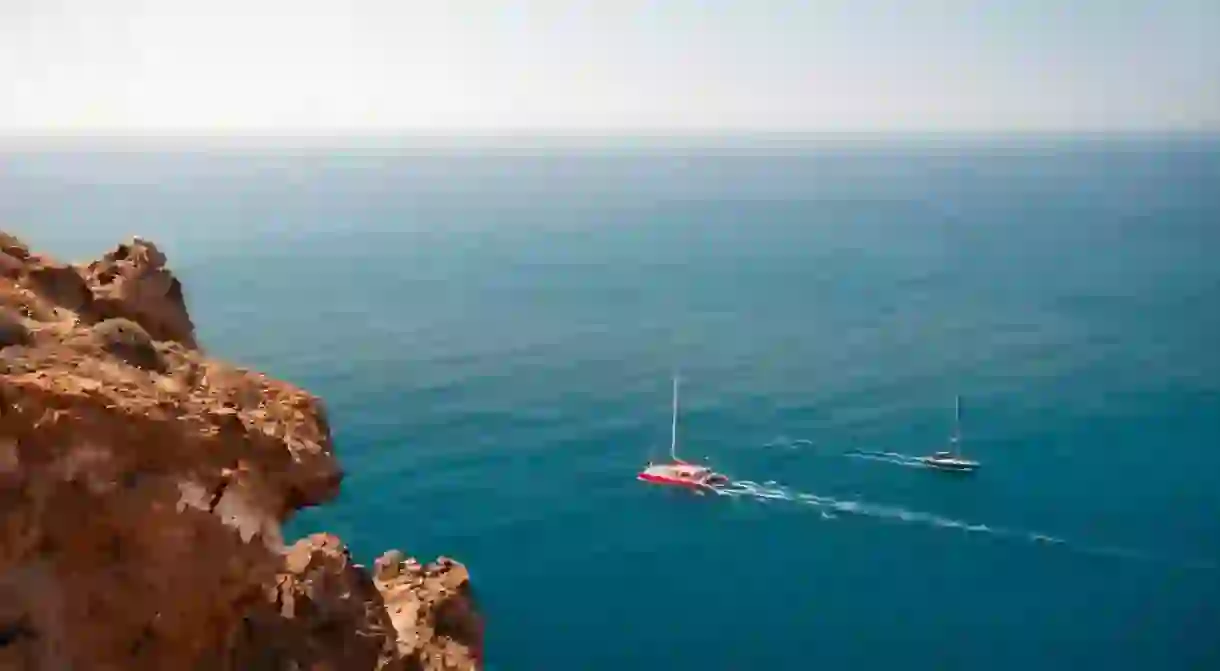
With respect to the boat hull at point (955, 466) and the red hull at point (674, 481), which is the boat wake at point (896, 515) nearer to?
the red hull at point (674, 481)

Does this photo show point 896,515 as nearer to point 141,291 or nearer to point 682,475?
point 682,475

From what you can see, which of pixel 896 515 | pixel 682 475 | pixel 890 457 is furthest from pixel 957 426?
pixel 682 475

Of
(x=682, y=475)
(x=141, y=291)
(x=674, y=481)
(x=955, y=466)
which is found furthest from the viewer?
(x=955, y=466)

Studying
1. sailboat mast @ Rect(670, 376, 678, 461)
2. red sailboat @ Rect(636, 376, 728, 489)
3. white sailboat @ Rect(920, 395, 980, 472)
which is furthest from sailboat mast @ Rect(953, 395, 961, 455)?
sailboat mast @ Rect(670, 376, 678, 461)

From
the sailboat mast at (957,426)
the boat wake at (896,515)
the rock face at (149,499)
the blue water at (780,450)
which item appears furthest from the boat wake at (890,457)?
the rock face at (149,499)

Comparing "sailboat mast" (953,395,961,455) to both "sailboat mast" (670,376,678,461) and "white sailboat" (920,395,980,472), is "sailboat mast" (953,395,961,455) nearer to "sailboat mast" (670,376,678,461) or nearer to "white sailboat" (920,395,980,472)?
"white sailboat" (920,395,980,472)
